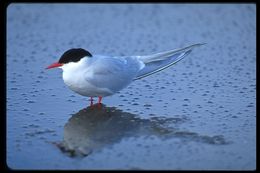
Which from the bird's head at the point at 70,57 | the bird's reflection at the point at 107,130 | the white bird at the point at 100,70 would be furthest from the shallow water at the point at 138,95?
the bird's head at the point at 70,57

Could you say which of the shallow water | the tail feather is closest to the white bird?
the tail feather

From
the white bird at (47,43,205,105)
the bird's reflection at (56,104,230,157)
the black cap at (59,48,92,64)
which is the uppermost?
the black cap at (59,48,92,64)

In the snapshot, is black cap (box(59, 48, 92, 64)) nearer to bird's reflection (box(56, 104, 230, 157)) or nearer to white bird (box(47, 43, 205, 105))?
white bird (box(47, 43, 205, 105))

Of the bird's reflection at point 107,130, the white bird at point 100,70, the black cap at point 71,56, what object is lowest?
the bird's reflection at point 107,130

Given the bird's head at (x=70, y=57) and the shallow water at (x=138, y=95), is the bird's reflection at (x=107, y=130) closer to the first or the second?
the shallow water at (x=138, y=95)

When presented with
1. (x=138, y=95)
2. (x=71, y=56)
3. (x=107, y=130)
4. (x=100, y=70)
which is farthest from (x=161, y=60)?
(x=107, y=130)
